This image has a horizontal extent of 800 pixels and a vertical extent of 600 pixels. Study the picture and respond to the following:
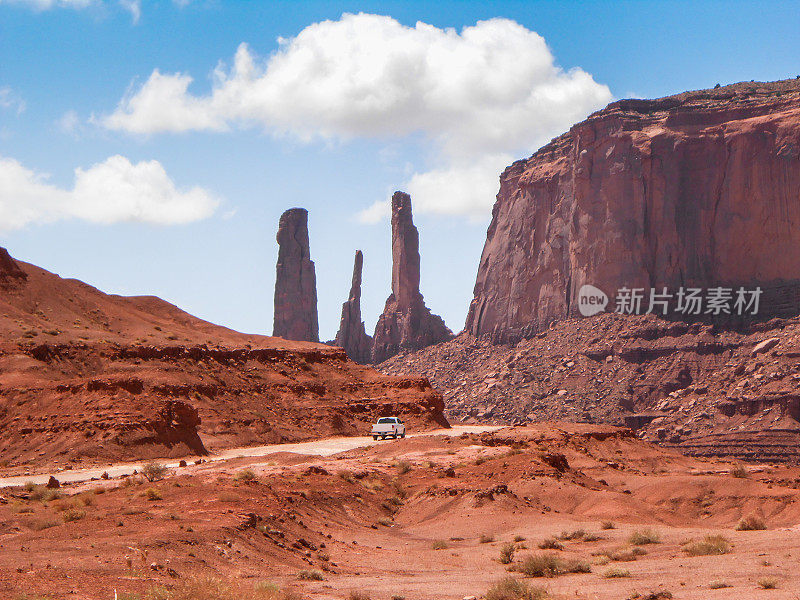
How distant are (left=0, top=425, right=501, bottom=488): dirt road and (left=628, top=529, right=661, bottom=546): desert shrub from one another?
15.5 meters

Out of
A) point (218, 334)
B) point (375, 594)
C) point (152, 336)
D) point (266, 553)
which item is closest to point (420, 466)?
point (266, 553)

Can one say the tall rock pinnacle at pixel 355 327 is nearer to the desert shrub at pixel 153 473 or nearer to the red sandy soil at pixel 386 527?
the red sandy soil at pixel 386 527

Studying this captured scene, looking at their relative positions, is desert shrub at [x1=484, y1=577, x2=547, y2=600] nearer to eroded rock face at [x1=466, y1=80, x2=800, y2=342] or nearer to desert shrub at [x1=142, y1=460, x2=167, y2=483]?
desert shrub at [x1=142, y1=460, x2=167, y2=483]

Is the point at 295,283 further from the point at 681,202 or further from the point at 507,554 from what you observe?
the point at 507,554

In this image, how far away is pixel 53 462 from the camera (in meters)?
34.0

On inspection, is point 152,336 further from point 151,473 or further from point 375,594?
point 375,594

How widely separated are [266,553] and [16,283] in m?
43.3

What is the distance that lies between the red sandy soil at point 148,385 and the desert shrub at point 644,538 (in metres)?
19.7

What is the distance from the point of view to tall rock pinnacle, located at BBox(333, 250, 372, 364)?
13500cm

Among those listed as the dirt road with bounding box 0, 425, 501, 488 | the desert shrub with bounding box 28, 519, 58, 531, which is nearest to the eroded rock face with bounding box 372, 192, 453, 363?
the dirt road with bounding box 0, 425, 501, 488

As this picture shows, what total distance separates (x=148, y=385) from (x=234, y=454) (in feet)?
22.2

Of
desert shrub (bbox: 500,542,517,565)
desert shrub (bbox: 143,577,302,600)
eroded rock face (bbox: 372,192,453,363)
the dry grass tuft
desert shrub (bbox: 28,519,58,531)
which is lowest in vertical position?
desert shrub (bbox: 500,542,517,565)

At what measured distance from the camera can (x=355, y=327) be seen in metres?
136

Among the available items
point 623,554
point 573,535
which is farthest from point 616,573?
point 573,535
